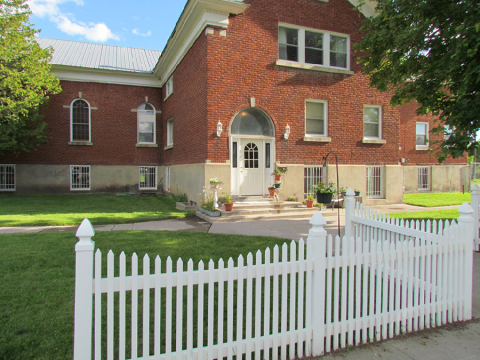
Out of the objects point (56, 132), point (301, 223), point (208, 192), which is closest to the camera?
point (301, 223)

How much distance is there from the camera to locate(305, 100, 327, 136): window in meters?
13.7

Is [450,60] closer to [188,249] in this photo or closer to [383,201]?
[188,249]

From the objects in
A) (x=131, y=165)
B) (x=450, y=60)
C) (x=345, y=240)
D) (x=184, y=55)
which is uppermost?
(x=184, y=55)

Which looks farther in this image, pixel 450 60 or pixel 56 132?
pixel 56 132

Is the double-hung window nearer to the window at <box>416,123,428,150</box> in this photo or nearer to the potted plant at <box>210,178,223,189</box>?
the window at <box>416,123,428,150</box>

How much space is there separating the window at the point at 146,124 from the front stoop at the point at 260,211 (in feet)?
31.8

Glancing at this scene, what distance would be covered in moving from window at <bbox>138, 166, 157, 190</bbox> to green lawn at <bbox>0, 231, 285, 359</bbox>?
11.6m

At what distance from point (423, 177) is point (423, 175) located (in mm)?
128

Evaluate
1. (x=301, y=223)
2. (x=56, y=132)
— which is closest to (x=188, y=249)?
(x=301, y=223)

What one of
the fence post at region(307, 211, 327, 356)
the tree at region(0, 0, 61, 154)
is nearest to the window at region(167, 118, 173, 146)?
the tree at region(0, 0, 61, 154)

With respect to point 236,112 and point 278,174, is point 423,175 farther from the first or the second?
point 236,112

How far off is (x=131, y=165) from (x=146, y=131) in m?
2.25

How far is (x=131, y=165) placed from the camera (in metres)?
19.2

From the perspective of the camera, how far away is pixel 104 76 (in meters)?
18.7
